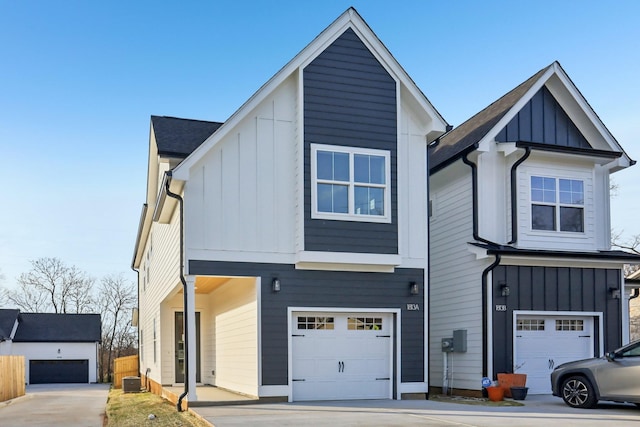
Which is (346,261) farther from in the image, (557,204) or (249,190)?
(557,204)

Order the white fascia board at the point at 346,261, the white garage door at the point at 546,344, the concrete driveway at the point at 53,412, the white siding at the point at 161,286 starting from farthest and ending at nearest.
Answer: the concrete driveway at the point at 53,412, the white garage door at the point at 546,344, the white siding at the point at 161,286, the white fascia board at the point at 346,261

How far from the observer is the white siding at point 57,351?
136 ft

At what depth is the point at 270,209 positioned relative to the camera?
13.3 meters

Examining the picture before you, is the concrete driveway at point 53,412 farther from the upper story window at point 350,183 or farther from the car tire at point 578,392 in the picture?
the car tire at point 578,392

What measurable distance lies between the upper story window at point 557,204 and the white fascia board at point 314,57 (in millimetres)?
3028

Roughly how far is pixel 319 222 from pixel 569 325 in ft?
21.3

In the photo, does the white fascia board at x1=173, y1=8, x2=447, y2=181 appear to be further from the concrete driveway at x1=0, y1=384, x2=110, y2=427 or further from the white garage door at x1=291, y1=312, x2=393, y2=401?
the concrete driveway at x1=0, y1=384, x2=110, y2=427

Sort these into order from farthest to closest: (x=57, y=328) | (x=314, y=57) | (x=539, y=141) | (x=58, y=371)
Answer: (x=57, y=328) < (x=58, y=371) < (x=539, y=141) < (x=314, y=57)

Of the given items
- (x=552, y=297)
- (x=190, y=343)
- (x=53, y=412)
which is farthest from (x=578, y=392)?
(x=53, y=412)

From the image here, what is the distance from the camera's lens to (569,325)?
15.2m

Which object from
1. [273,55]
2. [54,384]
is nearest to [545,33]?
[273,55]

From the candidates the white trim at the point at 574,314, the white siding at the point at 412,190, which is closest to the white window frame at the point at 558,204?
the white trim at the point at 574,314

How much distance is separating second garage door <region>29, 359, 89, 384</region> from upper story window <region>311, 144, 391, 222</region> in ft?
110

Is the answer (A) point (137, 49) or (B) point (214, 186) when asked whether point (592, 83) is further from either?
(A) point (137, 49)
